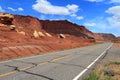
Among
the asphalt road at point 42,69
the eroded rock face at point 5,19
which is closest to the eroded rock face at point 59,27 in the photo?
the eroded rock face at point 5,19

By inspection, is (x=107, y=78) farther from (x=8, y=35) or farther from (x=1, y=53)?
(x=8, y=35)

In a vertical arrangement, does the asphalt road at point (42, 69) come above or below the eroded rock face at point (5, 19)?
below

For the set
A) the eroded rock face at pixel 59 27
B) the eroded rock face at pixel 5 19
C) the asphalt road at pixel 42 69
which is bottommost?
the asphalt road at pixel 42 69

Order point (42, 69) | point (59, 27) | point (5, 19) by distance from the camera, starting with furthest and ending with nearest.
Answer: point (59, 27)
point (5, 19)
point (42, 69)

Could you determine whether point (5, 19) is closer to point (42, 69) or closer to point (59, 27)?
point (42, 69)

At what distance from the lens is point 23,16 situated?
11806cm

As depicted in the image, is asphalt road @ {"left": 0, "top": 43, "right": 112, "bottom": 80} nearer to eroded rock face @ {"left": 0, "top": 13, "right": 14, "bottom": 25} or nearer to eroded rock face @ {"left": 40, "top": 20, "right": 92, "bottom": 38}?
eroded rock face @ {"left": 0, "top": 13, "right": 14, "bottom": 25}

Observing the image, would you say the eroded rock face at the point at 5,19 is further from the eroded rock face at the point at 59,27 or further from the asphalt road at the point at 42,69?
the eroded rock face at the point at 59,27

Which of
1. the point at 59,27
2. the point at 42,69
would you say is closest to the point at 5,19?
the point at 42,69

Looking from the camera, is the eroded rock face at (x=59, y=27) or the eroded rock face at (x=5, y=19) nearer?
the eroded rock face at (x=5, y=19)

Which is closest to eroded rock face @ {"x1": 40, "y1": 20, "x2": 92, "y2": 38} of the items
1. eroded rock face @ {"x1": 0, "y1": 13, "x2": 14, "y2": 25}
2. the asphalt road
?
eroded rock face @ {"x1": 0, "y1": 13, "x2": 14, "y2": 25}

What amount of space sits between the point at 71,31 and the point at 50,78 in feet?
447

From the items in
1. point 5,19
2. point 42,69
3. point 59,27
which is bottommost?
point 42,69

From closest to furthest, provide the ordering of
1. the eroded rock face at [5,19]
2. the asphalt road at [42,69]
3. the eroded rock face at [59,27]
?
the asphalt road at [42,69] < the eroded rock face at [5,19] < the eroded rock face at [59,27]
